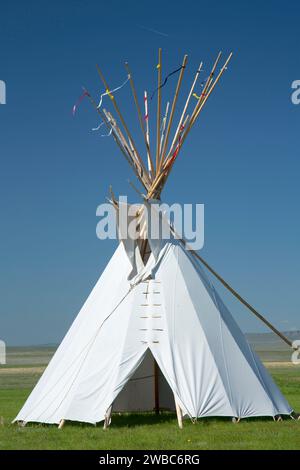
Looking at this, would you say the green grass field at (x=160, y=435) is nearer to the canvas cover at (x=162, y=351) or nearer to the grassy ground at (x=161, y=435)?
the grassy ground at (x=161, y=435)

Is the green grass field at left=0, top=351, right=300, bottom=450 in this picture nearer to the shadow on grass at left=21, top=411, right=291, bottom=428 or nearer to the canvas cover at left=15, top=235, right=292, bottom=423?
the shadow on grass at left=21, top=411, right=291, bottom=428

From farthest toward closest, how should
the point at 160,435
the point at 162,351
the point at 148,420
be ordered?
the point at 148,420 < the point at 162,351 < the point at 160,435

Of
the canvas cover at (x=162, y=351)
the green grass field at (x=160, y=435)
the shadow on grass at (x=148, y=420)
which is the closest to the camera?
the green grass field at (x=160, y=435)

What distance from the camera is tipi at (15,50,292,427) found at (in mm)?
12789

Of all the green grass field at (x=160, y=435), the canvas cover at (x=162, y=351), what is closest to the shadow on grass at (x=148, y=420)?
the green grass field at (x=160, y=435)

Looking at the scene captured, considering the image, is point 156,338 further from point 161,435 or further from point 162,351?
point 161,435

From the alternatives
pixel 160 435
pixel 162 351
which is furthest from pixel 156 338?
pixel 160 435

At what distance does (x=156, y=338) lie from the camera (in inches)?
523

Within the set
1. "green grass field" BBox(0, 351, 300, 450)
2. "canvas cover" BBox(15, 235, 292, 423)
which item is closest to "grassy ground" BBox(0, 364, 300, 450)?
"green grass field" BBox(0, 351, 300, 450)

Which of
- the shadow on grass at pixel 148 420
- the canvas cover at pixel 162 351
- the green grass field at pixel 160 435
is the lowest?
the shadow on grass at pixel 148 420

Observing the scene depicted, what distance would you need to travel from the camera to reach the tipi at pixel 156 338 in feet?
42.0
